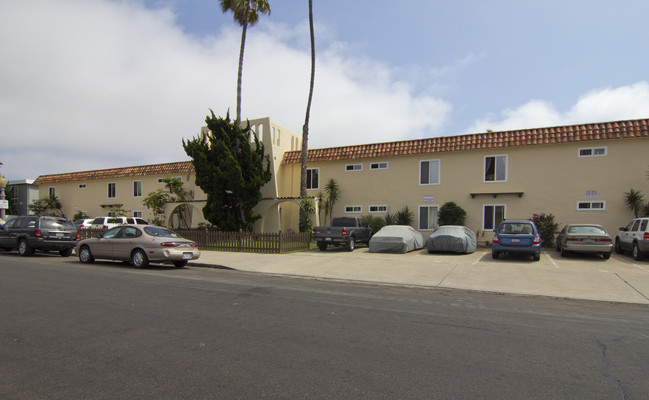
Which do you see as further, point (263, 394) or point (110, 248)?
point (110, 248)

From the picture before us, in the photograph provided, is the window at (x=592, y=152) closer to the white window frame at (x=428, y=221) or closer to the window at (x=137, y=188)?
the white window frame at (x=428, y=221)

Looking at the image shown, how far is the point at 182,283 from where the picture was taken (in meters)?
9.71

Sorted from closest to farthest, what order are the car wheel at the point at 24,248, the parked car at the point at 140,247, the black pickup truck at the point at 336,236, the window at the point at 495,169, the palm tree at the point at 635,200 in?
1. the parked car at the point at 140,247
2. the car wheel at the point at 24,248
3. the black pickup truck at the point at 336,236
4. the palm tree at the point at 635,200
5. the window at the point at 495,169

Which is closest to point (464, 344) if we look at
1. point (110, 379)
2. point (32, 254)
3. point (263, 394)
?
point (263, 394)

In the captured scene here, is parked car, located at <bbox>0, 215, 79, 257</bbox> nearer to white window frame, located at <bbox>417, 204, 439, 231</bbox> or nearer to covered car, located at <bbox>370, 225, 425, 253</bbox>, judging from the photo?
covered car, located at <bbox>370, 225, 425, 253</bbox>

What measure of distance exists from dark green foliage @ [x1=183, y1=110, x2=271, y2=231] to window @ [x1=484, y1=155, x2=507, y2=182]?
41.9 ft

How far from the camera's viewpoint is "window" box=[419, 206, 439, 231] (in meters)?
22.8

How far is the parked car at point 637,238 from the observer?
14492 mm

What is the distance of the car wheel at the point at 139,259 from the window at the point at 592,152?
20306 mm

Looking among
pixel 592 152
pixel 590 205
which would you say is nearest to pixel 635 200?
pixel 590 205

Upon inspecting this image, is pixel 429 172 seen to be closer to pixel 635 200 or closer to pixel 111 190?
pixel 635 200

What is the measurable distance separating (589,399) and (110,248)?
1360 centimetres

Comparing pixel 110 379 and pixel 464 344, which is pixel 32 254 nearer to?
pixel 110 379

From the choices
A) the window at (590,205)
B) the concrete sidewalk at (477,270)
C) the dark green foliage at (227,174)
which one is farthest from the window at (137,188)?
the window at (590,205)
